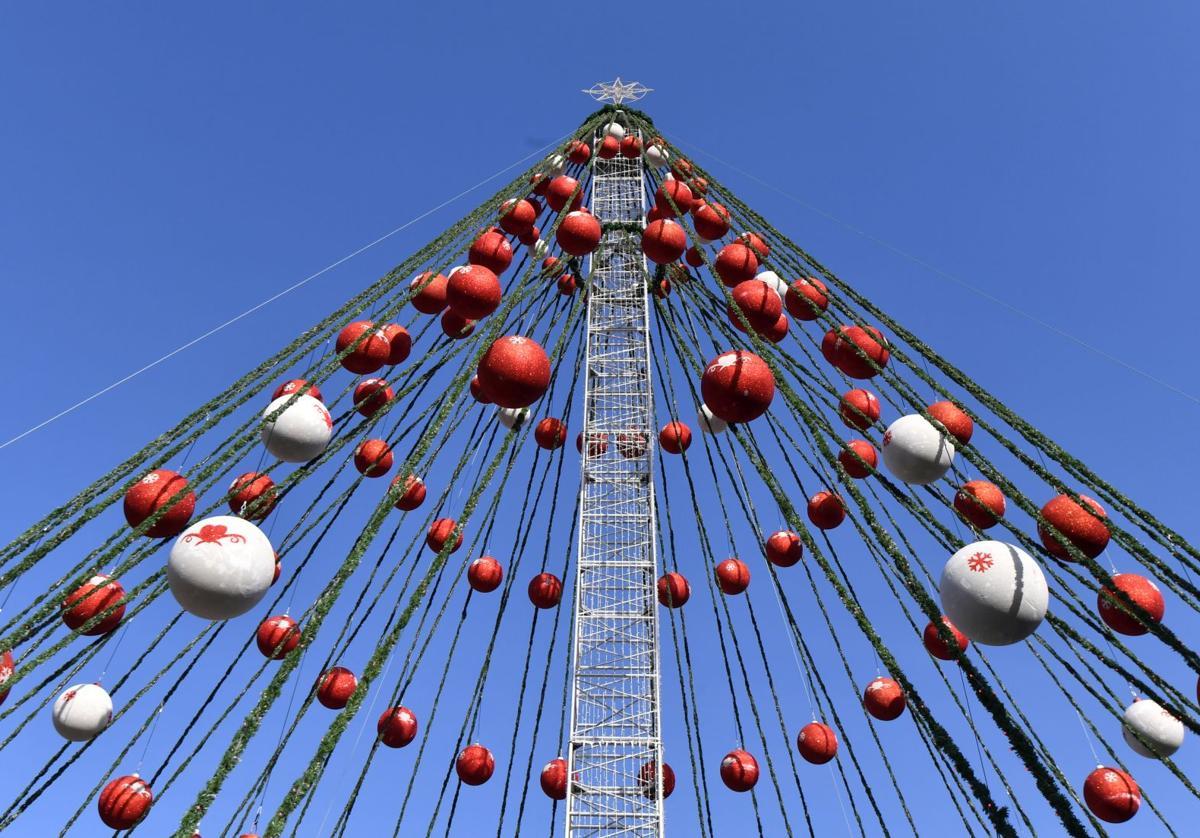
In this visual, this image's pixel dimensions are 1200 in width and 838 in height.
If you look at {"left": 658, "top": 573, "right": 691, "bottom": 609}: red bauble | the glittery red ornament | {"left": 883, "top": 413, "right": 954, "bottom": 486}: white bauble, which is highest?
{"left": 658, "top": 573, "right": 691, "bottom": 609}: red bauble

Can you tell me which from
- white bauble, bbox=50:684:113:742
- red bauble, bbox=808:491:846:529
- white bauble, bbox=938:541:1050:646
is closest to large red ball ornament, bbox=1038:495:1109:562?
white bauble, bbox=938:541:1050:646

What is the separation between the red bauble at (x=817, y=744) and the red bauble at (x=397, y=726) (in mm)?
5111

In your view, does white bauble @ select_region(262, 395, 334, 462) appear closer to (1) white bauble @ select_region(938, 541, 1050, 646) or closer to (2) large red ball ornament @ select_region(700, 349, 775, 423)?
(2) large red ball ornament @ select_region(700, 349, 775, 423)

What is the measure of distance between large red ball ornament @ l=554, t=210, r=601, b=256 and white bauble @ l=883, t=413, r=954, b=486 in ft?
11.4

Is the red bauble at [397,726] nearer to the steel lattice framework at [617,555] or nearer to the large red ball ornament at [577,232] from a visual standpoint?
the steel lattice framework at [617,555]

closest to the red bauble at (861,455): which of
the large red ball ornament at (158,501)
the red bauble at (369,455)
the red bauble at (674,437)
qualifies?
the red bauble at (674,437)

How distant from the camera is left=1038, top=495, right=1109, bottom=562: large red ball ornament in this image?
5.67m

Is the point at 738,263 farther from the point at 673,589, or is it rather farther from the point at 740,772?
the point at 740,772

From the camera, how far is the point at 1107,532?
5.68 m

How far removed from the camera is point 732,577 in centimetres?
1069

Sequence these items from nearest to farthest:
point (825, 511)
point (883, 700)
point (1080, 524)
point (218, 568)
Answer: point (218, 568) < point (1080, 524) < point (883, 700) < point (825, 511)

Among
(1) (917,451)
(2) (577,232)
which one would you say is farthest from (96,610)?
(1) (917,451)

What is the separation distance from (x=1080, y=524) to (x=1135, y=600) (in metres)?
1.06

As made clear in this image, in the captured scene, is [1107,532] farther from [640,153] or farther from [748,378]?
[640,153]
